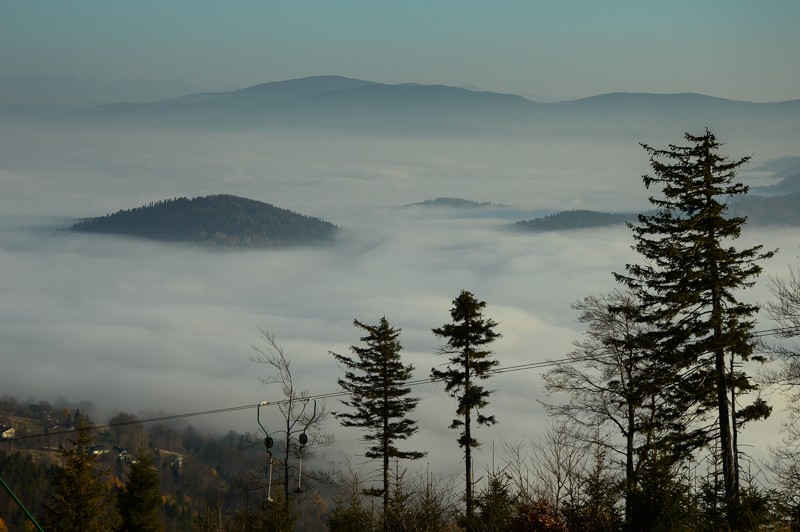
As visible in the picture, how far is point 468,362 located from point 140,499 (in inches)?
577

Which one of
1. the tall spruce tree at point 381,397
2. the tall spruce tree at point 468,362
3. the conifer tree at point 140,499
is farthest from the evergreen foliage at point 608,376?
the conifer tree at point 140,499

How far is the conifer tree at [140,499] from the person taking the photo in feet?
114

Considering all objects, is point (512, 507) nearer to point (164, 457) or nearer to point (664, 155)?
point (664, 155)

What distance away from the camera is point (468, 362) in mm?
31844

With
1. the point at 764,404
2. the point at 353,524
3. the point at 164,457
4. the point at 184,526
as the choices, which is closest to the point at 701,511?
the point at 353,524

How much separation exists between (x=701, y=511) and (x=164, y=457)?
7576 inches

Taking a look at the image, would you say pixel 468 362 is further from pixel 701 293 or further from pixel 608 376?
pixel 701 293

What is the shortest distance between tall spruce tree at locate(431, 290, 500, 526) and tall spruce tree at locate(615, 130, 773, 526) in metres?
9.59

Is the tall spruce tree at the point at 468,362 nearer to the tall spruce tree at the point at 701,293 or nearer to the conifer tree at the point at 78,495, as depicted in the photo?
the tall spruce tree at the point at 701,293

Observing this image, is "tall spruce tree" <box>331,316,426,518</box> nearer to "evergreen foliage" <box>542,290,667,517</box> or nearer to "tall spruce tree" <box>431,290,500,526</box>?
"tall spruce tree" <box>431,290,500,526</box>

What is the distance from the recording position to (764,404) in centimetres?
2122

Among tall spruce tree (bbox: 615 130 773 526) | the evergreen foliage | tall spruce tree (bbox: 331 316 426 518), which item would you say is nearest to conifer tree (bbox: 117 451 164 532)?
tall spruce tree (bbox: 331 316 426 518)

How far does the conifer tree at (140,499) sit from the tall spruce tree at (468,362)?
1259 cm

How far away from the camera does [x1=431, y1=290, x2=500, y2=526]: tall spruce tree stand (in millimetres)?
31641
